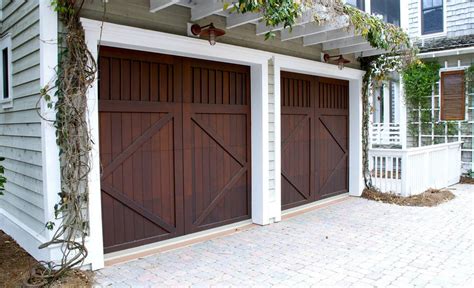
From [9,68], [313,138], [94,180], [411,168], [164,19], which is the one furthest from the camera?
[411,168]

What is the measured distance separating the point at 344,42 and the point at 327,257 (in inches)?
134

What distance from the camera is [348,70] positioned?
661 centimetres

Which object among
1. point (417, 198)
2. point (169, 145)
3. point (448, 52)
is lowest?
point (417, 198)

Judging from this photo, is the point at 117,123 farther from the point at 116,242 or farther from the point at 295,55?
the point at 295,55

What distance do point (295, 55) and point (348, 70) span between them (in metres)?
1.46

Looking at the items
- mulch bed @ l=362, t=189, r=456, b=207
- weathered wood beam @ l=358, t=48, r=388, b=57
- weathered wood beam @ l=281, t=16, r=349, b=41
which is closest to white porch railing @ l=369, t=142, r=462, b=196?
mulch bed @ l=362, t=189, r=456, b=207

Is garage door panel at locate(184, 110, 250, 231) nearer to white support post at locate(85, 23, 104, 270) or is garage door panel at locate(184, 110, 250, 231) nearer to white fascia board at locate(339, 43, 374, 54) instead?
white support post at locate(85, 23, 104, 270)

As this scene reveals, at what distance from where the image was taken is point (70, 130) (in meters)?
3.29

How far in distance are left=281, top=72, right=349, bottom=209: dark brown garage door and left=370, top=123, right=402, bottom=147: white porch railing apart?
3.11m

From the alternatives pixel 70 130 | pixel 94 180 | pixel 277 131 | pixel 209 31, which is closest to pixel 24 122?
pixel 70 130

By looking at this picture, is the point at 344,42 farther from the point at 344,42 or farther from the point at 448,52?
the point at 448,52

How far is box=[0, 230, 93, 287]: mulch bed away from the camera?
3.21 meters

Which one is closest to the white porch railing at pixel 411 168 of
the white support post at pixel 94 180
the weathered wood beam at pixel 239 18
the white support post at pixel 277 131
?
the white support post at pixel 277 131

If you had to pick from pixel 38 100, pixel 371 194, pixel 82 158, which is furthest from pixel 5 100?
pixel 371 194
